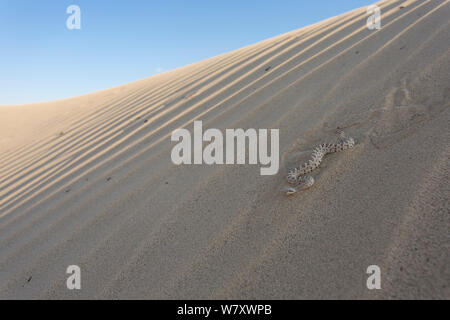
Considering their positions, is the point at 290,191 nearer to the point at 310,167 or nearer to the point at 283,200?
the point at 283,200

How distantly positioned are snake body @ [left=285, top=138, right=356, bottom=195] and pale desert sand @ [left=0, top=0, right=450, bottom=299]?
5 centimetres

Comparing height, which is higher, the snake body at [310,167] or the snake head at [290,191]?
the snake body at [310,167]

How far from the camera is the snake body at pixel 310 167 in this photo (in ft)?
6.13

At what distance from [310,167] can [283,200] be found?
34cm

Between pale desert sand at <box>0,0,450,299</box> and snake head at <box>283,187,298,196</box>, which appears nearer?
pale desert sand at <box>0,0,450,299</box>

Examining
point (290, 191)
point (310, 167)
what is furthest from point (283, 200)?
point (310, 167)

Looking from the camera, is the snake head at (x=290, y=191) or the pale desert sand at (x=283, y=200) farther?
the snake head at (x=290, y=191)

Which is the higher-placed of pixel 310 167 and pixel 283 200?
pixel 310 167

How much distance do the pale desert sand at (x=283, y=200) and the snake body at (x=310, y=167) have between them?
0.05 metres

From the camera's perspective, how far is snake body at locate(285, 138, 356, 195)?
→ 1870mm

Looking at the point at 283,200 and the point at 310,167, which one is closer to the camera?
the point at 283,200

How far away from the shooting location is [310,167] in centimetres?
200

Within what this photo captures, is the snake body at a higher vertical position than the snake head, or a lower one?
higher

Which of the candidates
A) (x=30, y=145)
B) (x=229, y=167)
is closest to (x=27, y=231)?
(x=229, y=167)
